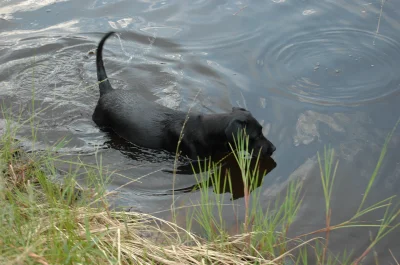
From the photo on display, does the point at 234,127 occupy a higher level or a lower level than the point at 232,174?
higher

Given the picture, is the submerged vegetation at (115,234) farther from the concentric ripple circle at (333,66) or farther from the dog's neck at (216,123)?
the concentric ripple circle at (333,66)

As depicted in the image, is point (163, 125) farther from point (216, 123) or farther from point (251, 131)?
point (251, 131)

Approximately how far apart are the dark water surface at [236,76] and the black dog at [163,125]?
0.66ft

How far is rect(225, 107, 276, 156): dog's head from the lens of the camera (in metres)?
5.65

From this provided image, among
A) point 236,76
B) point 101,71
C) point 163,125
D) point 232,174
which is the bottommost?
point 232,174

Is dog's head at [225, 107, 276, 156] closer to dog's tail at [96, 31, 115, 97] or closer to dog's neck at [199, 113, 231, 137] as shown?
dog's neck at [199, 113, 231, 137]

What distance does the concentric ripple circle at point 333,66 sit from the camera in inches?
259

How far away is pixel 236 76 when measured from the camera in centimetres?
713

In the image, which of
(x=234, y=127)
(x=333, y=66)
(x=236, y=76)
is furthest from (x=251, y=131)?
(x=333, y=66)

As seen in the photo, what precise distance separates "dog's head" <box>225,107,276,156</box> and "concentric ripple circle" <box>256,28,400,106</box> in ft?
3.54

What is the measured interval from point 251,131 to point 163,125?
Result: 3.55 feet

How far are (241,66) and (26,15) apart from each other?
3.88 metres

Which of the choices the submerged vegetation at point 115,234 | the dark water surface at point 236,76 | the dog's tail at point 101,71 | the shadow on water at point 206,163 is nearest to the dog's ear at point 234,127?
the shadow on water at point 206,163

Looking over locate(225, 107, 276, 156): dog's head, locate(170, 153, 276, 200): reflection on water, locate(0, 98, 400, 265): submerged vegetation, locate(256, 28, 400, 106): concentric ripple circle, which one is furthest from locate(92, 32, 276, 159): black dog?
locate(0, 98, 400, 265): submerged vegetation
